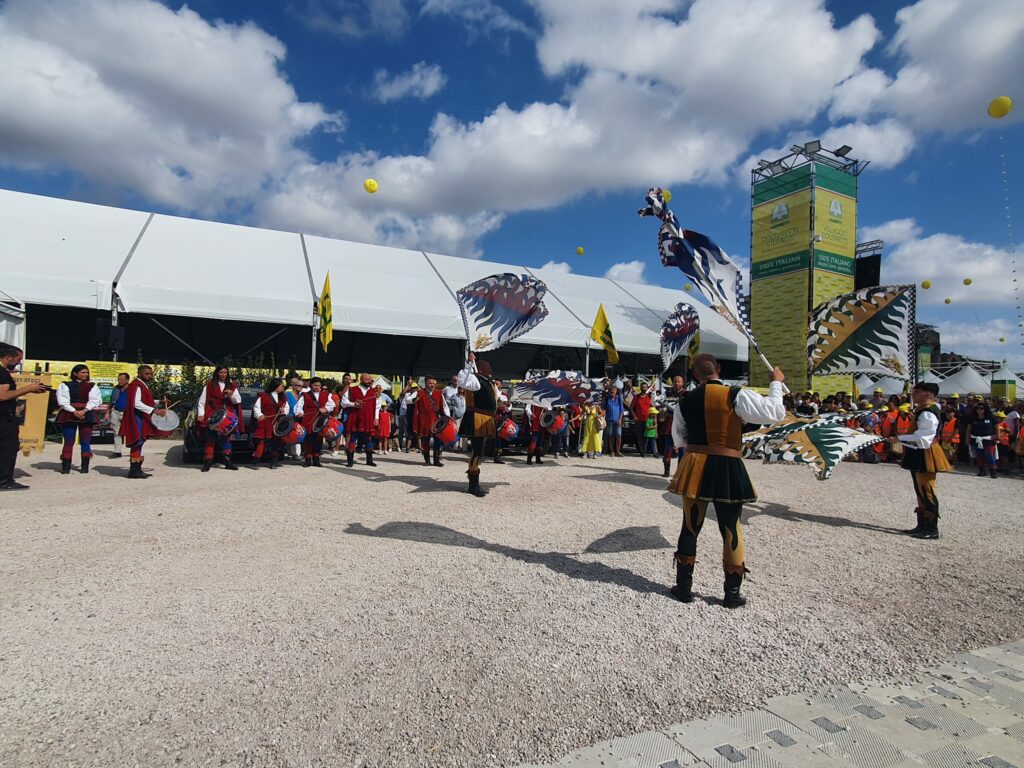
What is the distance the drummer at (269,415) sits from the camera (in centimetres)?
964

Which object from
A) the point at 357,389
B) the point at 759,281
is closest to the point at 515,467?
the point at 357,389

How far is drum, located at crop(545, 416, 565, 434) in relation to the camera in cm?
1207

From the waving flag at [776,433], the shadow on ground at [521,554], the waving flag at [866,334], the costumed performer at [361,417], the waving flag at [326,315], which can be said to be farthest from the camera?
the waving flag at [326,315]

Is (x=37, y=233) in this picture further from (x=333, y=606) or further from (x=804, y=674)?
(x=804, y=674)

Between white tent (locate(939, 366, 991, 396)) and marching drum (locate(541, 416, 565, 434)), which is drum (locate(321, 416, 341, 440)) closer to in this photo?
marching drum (locate(541, 416, 565, 434))

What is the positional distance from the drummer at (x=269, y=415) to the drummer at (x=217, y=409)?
13.6 inches

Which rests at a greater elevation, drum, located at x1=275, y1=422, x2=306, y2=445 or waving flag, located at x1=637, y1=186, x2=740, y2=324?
waving flag, located at x1=637, y1=186, x2=740, y2=324

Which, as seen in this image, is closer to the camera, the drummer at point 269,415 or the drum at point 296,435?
the drummer at point 269,415

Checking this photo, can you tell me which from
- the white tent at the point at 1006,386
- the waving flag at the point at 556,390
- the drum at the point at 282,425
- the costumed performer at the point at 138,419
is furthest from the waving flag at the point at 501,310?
the white tent at the point at 1006,386

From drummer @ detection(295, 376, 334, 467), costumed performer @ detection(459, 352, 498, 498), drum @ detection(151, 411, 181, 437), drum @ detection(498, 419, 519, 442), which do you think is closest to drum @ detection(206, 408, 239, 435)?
drum @ detection(151, 411, 181, 437)

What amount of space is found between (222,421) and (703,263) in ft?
25.6

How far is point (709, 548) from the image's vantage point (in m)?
5.30

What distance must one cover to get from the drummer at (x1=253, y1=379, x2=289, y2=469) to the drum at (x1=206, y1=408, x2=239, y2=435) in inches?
15.9

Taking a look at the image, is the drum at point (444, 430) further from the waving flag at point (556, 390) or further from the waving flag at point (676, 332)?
the waving flag at point (676, 332)
